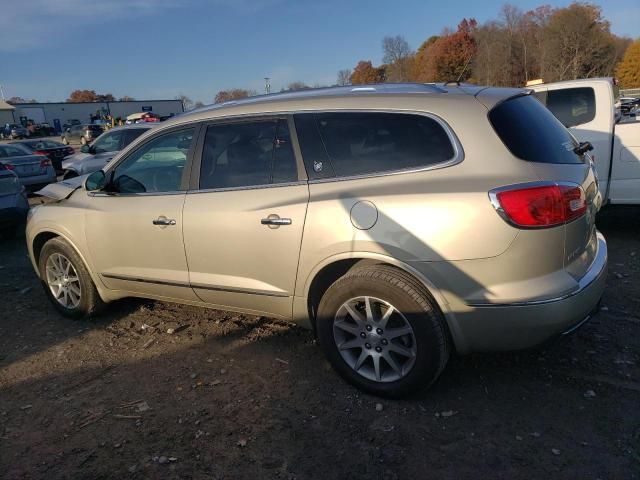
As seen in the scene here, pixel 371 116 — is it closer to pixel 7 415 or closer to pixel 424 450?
pixel 424 450

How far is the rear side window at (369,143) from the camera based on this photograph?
9.52 ft

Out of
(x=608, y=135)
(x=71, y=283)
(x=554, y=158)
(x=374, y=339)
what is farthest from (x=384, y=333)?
(x=608, y=135)

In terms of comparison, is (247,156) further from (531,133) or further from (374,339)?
(531,133)

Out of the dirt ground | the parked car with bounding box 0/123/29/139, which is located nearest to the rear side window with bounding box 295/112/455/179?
the dirt ground

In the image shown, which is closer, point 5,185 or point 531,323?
point 531,323

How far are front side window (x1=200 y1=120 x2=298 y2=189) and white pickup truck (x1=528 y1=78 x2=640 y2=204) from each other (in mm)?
4408

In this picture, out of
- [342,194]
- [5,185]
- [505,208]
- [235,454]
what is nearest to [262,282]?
[342,194]

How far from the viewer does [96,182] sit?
4168 millimetres

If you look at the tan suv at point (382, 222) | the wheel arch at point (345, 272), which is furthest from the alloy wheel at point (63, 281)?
the wheel arch at point (345, 272)

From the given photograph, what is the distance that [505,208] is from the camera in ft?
8.52

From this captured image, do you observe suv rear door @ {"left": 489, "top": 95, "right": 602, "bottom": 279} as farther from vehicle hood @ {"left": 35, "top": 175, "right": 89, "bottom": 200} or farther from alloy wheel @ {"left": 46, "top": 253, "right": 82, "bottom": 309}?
alloy wheel @ {"left": 46, "top": 253, "right": 82, "bottom": 309}

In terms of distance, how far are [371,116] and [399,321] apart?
49.0 inches

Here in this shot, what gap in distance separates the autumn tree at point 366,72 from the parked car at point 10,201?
244ft

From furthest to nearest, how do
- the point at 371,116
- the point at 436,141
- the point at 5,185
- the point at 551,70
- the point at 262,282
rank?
the point at 551,70
the point at 5,185
the point at 262,282
the point at 371,116
the point at 436,141
